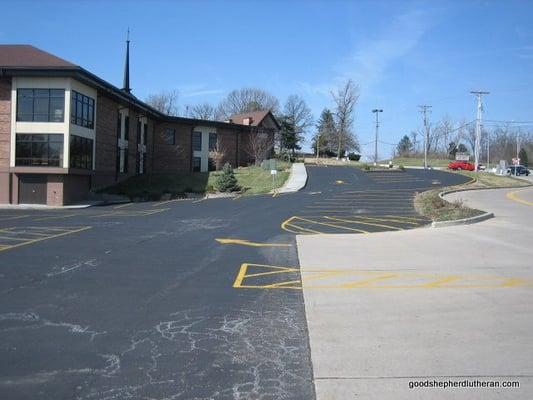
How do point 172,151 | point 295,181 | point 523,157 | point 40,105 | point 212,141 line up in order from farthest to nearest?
point 523,157
point 212,141
point 172,151
point 295,181
point 40,105

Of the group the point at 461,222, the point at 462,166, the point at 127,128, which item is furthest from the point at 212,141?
the point at 461,222

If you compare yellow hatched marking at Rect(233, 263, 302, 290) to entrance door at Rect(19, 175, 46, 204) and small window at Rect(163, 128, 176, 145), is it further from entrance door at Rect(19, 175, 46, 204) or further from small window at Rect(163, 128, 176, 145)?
small window at Rect(163, 128, 176, 145)

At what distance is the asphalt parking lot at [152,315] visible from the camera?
16.1 ft

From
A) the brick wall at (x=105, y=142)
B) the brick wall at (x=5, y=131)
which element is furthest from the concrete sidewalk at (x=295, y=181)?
the brick wall at (x=5, y=131)

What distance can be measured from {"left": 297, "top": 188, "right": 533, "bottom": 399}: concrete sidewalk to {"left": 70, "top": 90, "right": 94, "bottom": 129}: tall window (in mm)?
27151

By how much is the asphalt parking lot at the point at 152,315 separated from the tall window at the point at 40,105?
19972 mm

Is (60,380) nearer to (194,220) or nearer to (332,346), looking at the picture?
(332,346)

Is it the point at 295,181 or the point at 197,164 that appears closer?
the point at 295,181

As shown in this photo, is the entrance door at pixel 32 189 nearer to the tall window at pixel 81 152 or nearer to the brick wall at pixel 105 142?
the tall window at pixel 81 152

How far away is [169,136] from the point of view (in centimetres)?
5884

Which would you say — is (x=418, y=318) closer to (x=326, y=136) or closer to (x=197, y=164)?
(x=197, y=164)

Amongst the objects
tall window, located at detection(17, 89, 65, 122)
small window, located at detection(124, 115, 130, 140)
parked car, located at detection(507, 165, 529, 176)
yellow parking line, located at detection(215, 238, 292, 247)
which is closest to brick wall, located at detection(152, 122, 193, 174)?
small window, located at detection(124, 115, 130, 140)

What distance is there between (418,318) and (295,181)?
132ft

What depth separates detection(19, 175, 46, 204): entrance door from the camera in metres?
36.8
